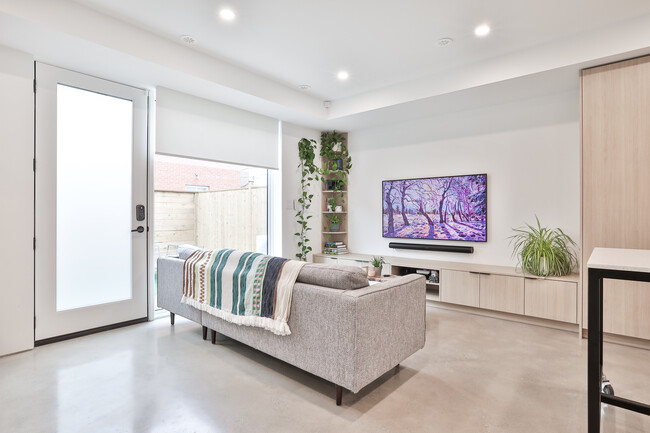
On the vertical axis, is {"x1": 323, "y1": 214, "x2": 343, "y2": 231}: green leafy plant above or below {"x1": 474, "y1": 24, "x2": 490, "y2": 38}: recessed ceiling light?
below

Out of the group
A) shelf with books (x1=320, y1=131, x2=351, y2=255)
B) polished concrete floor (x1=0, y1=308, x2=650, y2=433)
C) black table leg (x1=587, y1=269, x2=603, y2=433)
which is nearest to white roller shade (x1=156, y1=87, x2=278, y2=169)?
shelf with books (x1=320, y1=131, x2=351, y2=255)

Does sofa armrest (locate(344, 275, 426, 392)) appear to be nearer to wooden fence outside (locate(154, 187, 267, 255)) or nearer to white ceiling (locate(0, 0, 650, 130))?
white ceiling (locate(0, 0, 650, 130))

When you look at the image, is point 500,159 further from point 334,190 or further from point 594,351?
point 594,351

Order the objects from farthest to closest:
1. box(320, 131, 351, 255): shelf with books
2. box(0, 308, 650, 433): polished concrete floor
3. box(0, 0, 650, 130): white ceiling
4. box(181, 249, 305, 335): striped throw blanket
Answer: box(320, 131, 351, 255): shelf with books < box(0, 0, 650, 130): white ceiling < box(181, 249, 305, 335): striped throw blanket < box(0, 308, 650, 433): polished concrete floor

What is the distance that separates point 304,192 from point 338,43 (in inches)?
94.6

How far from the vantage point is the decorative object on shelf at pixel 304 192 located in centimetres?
518

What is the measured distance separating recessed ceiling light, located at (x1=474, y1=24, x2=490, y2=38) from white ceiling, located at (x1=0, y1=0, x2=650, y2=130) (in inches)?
2.1

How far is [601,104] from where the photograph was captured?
298cm

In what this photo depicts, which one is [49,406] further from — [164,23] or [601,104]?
[601,104]

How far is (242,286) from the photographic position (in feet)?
8.12

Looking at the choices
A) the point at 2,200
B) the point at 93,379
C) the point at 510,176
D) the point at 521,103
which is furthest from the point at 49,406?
the point at 521,103

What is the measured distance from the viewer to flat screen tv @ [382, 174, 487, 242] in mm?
4250

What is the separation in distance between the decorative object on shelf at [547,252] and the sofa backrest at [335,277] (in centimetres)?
233

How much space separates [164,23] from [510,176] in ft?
12.7
